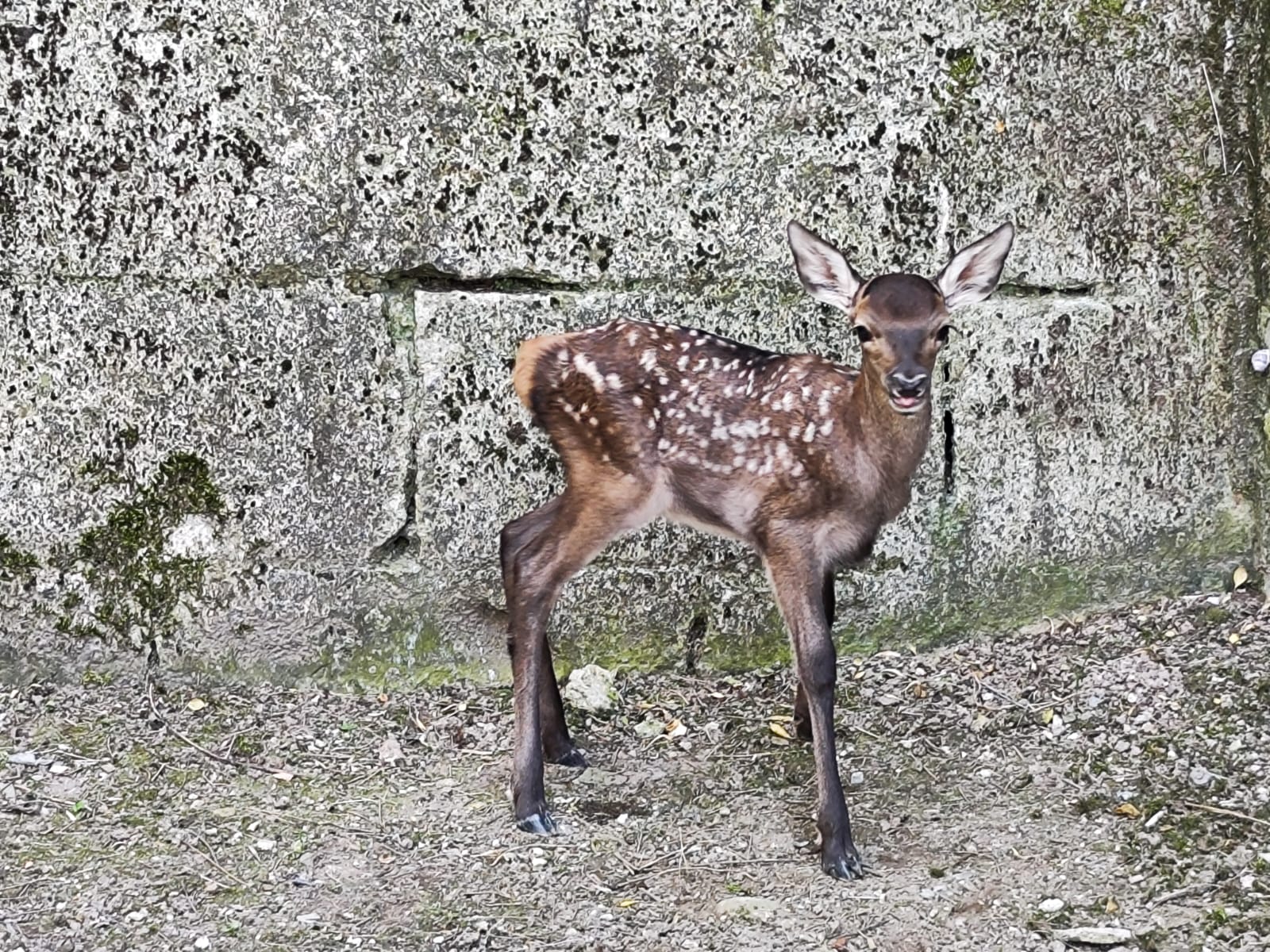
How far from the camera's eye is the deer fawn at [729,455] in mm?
3900

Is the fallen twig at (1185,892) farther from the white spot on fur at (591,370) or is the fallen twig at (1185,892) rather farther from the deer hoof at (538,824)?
the white spot on fur at (591,370)

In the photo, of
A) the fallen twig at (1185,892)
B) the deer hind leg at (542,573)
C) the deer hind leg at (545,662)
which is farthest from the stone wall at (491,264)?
the fallen twig at (1185,892)

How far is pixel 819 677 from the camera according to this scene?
386 cm

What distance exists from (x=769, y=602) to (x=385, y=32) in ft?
6.40

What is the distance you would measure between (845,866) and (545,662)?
3.26 feet

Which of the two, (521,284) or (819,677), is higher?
(521,284)

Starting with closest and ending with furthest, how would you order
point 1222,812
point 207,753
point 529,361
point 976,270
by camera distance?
point 1222,812
point 976,270
point 529,361
point 207,753

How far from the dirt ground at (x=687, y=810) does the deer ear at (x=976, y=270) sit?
1227 millimetres

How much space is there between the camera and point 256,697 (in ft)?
15.0

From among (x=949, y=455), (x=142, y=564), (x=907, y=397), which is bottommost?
(x=142, y=564)

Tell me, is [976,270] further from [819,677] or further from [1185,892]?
[1185,892]

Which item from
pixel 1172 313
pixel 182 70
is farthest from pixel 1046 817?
pixel 182 70

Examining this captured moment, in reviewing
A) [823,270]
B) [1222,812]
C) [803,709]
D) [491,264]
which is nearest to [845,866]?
[803,709]

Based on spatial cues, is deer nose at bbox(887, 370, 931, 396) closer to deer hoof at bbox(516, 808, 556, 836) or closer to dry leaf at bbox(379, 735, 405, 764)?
deer hoof at bbox(516, 808, 556, 836)
